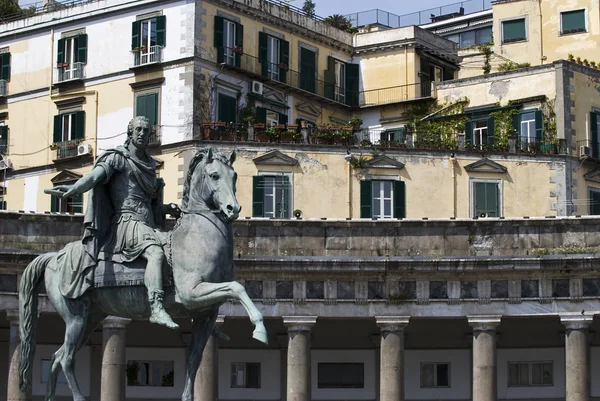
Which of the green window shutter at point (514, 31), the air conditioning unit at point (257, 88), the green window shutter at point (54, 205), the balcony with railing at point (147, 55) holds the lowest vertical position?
the green window shutter at point (54, 205)

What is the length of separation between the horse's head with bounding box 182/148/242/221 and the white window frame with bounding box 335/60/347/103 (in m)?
53.7

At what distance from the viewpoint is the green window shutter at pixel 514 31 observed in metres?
78.8

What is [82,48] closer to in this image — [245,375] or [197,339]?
[245,375]

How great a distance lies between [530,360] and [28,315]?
125ft

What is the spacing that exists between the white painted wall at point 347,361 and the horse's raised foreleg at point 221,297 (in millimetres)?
37579

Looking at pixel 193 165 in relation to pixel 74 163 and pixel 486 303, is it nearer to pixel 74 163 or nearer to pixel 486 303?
pixel 486 303

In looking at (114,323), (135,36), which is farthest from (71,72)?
(114,323)

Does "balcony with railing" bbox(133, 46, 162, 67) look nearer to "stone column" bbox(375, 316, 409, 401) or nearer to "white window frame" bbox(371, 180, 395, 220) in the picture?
"white window frame" bbox(371, 180, 395, 220)

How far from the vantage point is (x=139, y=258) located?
23172 mm

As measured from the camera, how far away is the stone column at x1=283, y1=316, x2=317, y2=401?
53.7m

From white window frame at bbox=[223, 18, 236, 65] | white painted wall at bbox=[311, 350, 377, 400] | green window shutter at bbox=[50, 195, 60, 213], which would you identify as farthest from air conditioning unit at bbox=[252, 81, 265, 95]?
white painted wall at bbox=[311, 350, 377, 400]

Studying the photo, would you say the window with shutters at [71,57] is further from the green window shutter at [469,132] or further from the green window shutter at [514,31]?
the green window shutter at [514,31]

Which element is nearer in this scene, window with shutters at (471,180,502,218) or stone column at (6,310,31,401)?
stone column at (6,310,31,401)

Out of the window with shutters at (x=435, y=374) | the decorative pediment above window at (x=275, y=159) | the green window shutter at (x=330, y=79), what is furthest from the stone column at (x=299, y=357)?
the green window shutter at (x=330, y=79)
